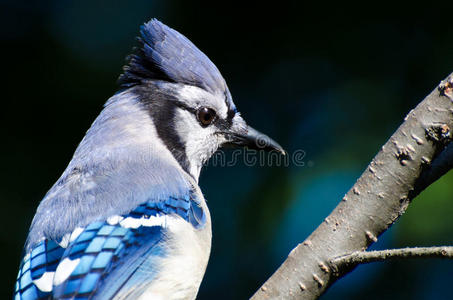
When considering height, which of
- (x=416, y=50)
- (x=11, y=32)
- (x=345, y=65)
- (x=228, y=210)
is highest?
(x=416, y=50)

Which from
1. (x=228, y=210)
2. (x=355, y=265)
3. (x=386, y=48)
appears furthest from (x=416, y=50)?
(x=355, y=265)

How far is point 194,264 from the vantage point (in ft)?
5.88

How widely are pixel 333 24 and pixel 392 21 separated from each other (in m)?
0.32

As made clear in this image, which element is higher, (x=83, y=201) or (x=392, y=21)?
(x=392, y=21)

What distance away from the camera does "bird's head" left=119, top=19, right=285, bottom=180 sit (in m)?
2.14

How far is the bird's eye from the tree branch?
905mm

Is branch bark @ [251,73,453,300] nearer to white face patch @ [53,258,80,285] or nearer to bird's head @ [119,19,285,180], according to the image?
white face patch @ [53,258,80,285]

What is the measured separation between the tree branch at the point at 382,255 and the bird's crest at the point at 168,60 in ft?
3.08

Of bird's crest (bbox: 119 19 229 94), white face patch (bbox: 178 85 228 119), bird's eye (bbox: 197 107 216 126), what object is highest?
bird's crest (bbox: 119 19 229 94)

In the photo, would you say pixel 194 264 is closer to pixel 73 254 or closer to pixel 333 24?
pixel 73 254

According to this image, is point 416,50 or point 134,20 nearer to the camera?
point 416,50

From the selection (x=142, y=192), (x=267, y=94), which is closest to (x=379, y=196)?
(x=142, y=192)

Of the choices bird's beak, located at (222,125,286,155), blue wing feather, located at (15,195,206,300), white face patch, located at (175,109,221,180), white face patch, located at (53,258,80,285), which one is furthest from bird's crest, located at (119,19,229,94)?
white face patch, located at (53,258,80,285)

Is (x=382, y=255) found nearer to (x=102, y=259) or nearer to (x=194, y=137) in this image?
(x=102, y=259)
